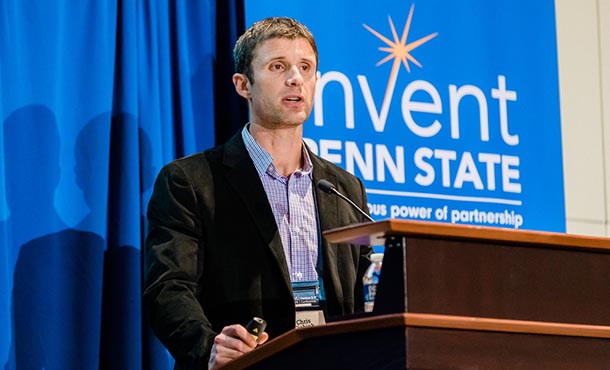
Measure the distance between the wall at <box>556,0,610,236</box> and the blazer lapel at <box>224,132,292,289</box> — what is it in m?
2.39

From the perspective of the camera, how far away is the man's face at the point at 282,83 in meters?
3.11

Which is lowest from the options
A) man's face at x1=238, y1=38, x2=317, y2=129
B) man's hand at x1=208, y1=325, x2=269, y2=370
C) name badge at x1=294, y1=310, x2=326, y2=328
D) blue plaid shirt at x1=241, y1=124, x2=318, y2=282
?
man's hand at x1=208, y1=325, x2=269, y2=370

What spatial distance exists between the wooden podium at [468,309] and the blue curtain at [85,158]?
4.79 ft

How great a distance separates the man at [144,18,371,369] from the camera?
278cm

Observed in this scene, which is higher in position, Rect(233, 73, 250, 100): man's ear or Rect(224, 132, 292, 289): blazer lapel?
Rect(233, 73, 250, 100): man's ear

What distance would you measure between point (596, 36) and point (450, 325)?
3.65m

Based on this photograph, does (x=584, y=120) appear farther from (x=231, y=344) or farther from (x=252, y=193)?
(x=231, y=344)

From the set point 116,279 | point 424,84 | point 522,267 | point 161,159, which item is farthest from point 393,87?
point 522,267

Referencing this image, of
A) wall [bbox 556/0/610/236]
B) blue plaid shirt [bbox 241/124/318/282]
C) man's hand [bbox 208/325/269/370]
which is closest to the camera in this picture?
man's hand [bbox 208/325/269/370]

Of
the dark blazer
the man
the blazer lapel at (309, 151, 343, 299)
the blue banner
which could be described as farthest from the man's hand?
the blue banner

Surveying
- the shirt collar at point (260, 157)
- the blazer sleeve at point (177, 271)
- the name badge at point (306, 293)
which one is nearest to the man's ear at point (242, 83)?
the shirt collar at point (260, 157)

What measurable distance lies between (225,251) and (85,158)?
845 millimetres

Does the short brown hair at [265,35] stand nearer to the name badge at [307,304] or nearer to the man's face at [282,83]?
the man's face at [282,83]

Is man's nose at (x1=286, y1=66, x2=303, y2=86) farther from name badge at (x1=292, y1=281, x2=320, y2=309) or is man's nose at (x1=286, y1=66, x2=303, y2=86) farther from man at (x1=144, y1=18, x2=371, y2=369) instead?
name badge at (x1=292, y1=281, x2=320, y2=309)
